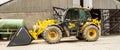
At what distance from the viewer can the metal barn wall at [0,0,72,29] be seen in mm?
20781

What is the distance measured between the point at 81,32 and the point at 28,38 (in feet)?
11.2

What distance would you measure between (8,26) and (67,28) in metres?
4.16

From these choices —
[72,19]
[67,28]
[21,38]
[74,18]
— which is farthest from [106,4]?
[21,38]

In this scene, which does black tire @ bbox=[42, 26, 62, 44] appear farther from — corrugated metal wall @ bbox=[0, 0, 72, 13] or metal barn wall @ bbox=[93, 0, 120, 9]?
metal barn wall @ bbox=[93, 0, 120, 9]

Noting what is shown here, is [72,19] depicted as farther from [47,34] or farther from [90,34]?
[47,34]

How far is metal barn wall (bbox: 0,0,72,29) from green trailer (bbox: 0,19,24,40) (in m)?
1.53

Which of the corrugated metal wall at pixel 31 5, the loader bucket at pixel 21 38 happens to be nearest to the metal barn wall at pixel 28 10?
the corrugated metal wall at pixel 31 5

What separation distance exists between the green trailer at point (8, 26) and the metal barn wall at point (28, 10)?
153 cm

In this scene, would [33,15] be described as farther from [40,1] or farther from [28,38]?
[28,38]

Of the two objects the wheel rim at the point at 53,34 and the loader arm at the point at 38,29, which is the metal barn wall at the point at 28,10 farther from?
the wheel rim at the point at 53,34

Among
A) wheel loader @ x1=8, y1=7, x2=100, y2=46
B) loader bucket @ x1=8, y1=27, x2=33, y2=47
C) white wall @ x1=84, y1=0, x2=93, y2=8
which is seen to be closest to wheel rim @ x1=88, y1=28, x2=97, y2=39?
wheel loader @ x1=8, y1=7, x2=100, y2=46

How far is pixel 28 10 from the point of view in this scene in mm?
21234

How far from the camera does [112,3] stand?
22141 mm

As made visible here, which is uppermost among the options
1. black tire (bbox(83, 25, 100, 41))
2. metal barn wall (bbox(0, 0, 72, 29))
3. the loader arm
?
metal barn wall (bbox(0, 0, 72, 29))
